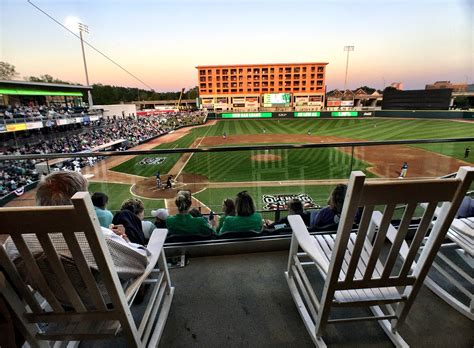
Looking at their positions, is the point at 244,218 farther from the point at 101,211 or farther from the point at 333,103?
the point at 333,103

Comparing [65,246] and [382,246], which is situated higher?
[65,246]

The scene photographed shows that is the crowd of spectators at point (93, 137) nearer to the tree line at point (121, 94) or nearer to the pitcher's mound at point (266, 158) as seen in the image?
the pitcher's mound at point (266, 158)

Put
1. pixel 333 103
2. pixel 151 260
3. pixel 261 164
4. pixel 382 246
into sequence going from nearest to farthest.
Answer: pixel 382 246, pixel 151 260, pixel 261 164, pixel 333 103

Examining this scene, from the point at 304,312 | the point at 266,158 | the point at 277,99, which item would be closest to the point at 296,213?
the point at 266,158

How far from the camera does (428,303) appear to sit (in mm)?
1653

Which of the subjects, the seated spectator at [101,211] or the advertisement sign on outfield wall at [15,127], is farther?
the advertisement sign on outfield wall at [15,127]

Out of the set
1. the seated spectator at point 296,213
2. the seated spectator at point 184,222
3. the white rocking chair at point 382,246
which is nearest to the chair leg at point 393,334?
the white rocking chair at point 382,246

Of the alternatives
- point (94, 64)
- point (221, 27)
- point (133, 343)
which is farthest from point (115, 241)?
point (94, 64)

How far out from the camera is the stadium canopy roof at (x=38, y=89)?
24.1 meters

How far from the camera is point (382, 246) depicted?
1092 millimetres

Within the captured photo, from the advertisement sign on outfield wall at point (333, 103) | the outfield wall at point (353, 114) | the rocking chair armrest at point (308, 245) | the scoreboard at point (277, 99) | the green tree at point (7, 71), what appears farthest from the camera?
the advertisement sign on outfield wall at point (333, 103)

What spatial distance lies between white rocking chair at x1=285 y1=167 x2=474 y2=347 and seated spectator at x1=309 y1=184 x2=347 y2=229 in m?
0.59

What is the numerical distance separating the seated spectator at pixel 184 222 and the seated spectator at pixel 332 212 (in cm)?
105

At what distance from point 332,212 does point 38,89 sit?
37.9m
